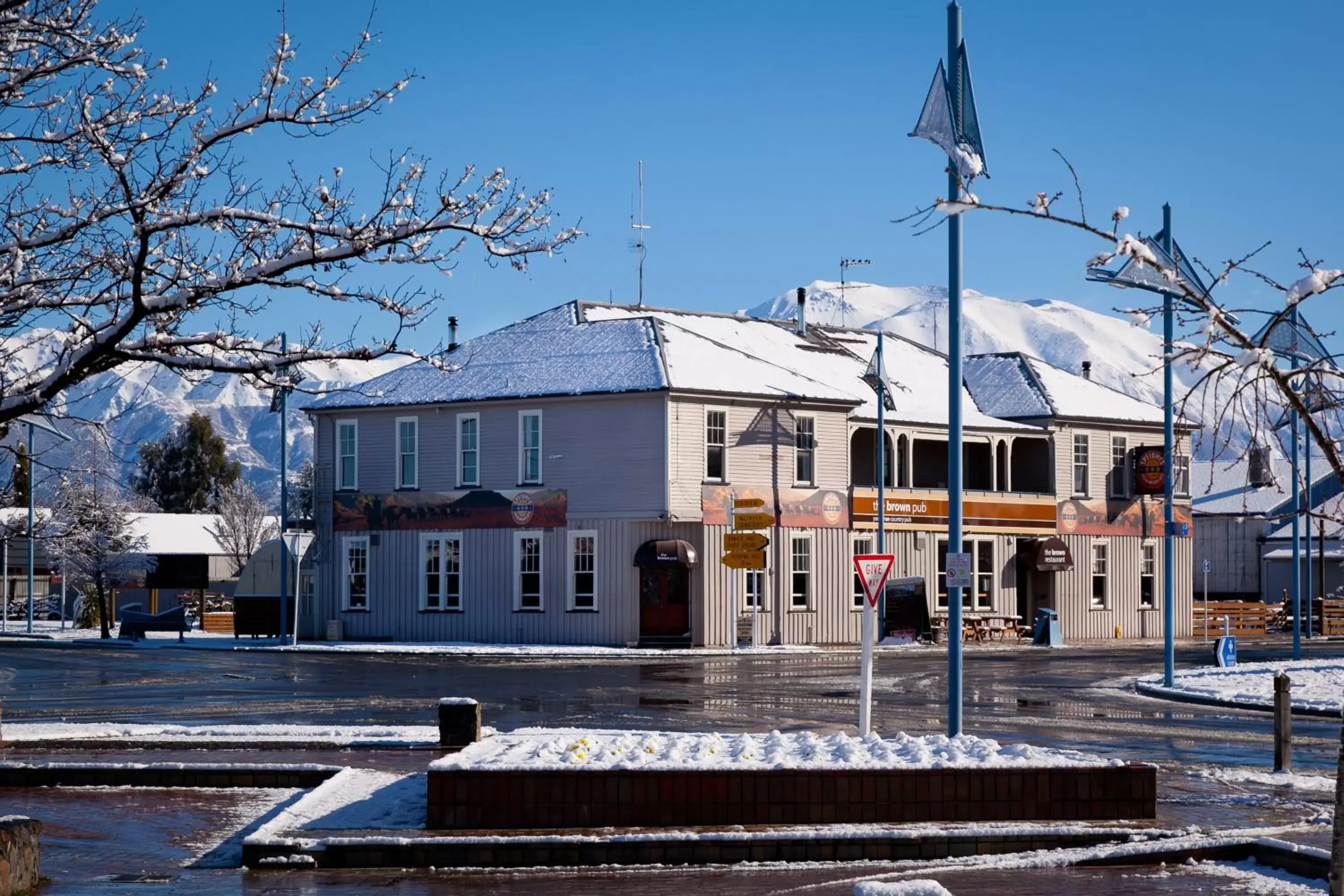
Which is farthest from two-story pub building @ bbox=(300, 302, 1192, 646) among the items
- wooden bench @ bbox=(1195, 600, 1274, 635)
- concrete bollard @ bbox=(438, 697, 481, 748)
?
concrete bollard @ bbox=(438, 697, 481, 748)

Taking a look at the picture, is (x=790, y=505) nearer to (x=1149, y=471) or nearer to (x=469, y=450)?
(x=469, y=450)

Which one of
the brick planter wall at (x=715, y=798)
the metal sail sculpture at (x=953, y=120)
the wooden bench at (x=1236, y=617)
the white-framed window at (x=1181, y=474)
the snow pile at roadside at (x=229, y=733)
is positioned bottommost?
the wooden bench at (x=1236, y=617)

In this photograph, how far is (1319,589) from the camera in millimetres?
70125

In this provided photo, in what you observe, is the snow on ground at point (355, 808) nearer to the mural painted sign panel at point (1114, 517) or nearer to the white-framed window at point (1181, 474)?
the mural painted sign panel at point (1114, 517)

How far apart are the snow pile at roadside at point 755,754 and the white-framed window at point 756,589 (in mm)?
31608

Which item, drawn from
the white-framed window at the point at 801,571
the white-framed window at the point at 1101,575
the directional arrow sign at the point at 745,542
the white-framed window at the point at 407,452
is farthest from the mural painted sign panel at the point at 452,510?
the white-framed window at the point at 1101,575

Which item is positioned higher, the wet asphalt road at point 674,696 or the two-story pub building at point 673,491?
the two-story pub building at point 673,491

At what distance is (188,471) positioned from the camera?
122938mm

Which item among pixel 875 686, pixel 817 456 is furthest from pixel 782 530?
pixel 875 686

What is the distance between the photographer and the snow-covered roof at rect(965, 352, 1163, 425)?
55.6 m

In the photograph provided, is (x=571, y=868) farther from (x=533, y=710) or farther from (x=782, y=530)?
(x=782, y=530)

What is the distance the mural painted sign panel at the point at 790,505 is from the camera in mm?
46125

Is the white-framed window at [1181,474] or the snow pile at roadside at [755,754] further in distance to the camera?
the white-framed window at [1181,474]

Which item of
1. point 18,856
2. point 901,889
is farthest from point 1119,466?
point 901,889
